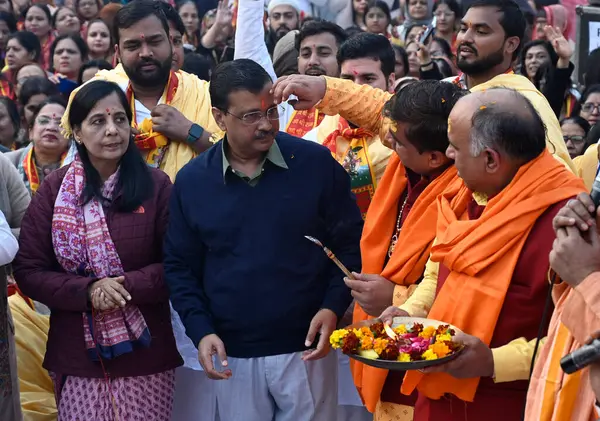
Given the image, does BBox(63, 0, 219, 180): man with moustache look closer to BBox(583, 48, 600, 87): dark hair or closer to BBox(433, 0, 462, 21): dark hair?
BBox(583, 48, 600, 87): dark hair

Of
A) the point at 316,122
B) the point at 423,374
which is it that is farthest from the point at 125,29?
the point at 423,374

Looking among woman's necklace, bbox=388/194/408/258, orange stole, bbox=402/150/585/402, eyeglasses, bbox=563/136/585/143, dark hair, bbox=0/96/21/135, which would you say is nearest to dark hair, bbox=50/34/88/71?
dark hair, bbox=0/96/21/135

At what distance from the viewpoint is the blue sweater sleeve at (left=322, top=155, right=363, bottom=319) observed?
4.45 meters

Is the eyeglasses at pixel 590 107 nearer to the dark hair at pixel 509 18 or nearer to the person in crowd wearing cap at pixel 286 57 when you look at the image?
the person in crowd wearing cap at pixel 286 57

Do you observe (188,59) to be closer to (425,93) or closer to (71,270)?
(71,270)

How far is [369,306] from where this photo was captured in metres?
4.02

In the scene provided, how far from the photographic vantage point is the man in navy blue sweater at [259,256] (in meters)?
4.31

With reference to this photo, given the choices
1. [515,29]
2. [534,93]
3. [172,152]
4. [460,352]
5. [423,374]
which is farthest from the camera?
[172,152]

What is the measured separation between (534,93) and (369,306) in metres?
1.38

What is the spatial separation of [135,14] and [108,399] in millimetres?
2145

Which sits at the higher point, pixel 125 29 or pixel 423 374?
pixel 125 29

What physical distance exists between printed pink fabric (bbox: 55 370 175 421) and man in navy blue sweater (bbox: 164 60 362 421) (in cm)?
51

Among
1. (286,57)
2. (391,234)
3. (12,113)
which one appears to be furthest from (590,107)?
(12,113)

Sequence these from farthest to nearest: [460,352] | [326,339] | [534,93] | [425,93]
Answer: [534,93]
[326,339]
[425,93]
[460,352]
